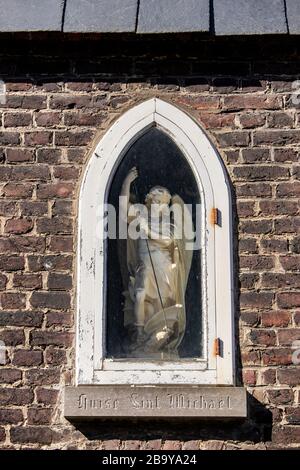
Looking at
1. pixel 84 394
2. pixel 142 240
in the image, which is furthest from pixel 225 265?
pixel 84 394

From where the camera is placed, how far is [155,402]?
5.90 meters

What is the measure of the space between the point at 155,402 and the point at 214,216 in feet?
3.35

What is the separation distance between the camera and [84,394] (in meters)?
5.93

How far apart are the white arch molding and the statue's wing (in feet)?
0.28

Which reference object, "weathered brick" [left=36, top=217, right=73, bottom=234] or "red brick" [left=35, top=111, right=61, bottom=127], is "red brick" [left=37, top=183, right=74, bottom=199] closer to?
"weathered brick" [left=36, top=217, right=73, bottom=234]

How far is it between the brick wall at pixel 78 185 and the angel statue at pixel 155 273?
0.28 m

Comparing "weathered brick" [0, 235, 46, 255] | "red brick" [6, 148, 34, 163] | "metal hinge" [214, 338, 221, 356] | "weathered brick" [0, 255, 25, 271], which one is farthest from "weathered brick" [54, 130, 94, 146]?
"metal hinge" [214, 338, 221, 356]

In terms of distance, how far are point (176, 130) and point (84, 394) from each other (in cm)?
149

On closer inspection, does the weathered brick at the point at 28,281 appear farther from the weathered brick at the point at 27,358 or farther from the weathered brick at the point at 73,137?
the weathered brick at the point at 73,137

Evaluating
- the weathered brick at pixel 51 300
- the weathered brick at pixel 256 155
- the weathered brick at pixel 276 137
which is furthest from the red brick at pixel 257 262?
the weathered brick at pixel 51 300

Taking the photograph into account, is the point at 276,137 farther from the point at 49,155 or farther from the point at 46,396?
the point at 46,396

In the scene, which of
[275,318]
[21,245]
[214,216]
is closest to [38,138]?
[21,245]

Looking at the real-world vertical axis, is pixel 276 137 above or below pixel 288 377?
above
